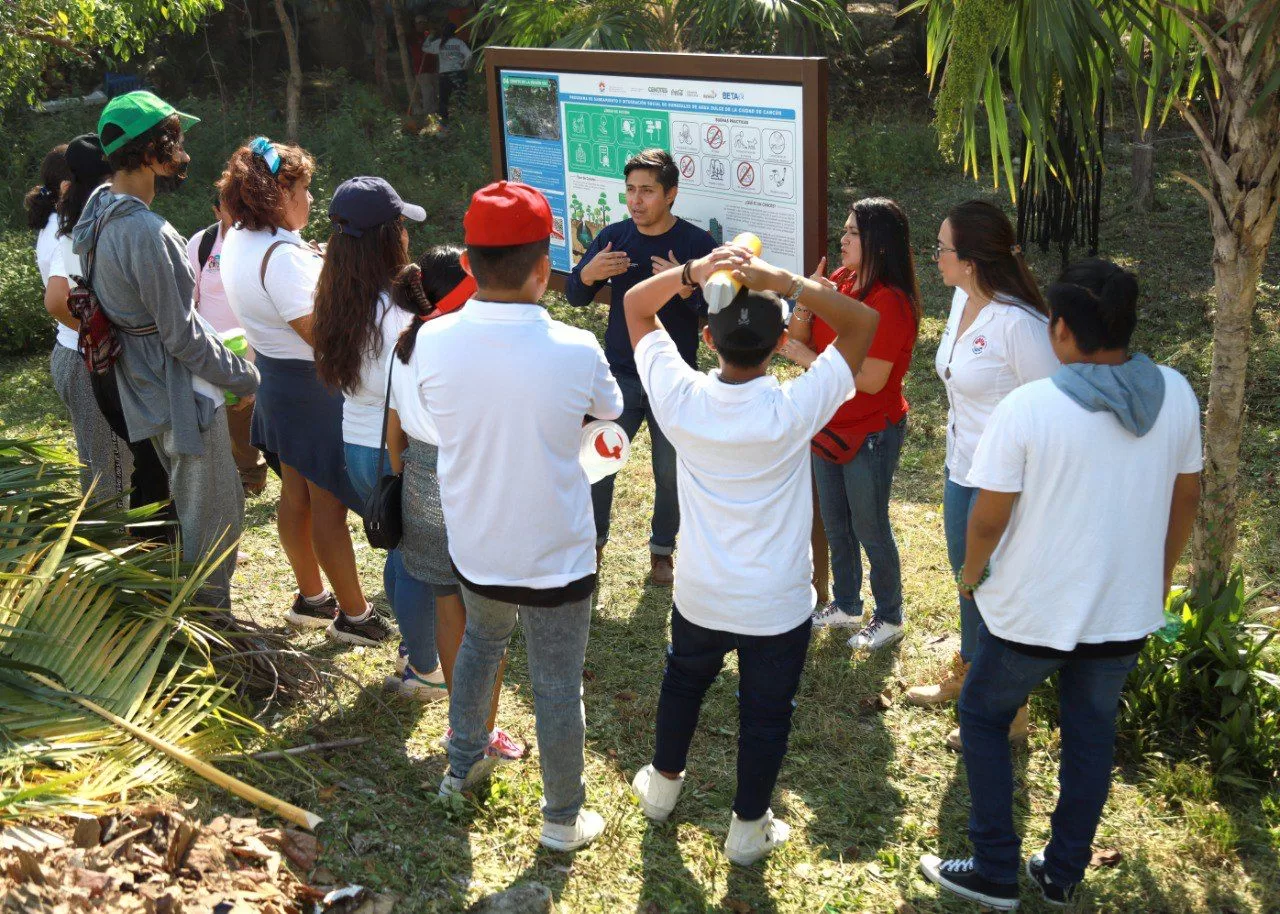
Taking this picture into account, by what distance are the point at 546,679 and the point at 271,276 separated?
1.93m

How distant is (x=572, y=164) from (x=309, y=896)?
3.69 m

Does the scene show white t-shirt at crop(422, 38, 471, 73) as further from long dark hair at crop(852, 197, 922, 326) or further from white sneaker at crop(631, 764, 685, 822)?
white sneaker at crop(631, 764, 685, 822)

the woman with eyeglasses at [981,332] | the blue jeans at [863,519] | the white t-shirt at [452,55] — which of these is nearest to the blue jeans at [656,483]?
the blue jeans at [863,519]

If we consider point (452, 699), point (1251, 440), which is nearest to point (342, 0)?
point (1251, 440)

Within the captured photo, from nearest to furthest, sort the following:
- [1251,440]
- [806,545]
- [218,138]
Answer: [806,545], [1251,440], [218,138]

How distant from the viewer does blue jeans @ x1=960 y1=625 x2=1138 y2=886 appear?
3098 mm

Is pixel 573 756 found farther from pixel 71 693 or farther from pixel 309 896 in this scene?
pixel 71 693

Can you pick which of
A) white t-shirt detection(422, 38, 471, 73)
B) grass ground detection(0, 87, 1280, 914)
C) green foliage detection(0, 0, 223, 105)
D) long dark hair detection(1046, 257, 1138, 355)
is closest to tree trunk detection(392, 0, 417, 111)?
white t-shirt detection(422, 38, 471, 73)

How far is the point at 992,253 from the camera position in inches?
148

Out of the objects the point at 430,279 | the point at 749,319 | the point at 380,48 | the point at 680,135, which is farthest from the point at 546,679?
the point at 380,48

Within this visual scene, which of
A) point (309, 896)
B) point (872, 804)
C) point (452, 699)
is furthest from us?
point (872, 804)

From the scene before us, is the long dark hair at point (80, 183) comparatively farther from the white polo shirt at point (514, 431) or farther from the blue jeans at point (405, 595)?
the white polo shirt at point (514, 431)

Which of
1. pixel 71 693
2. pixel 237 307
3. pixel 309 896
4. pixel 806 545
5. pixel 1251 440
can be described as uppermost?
pixel 237 307

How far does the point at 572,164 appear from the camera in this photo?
5.64m
